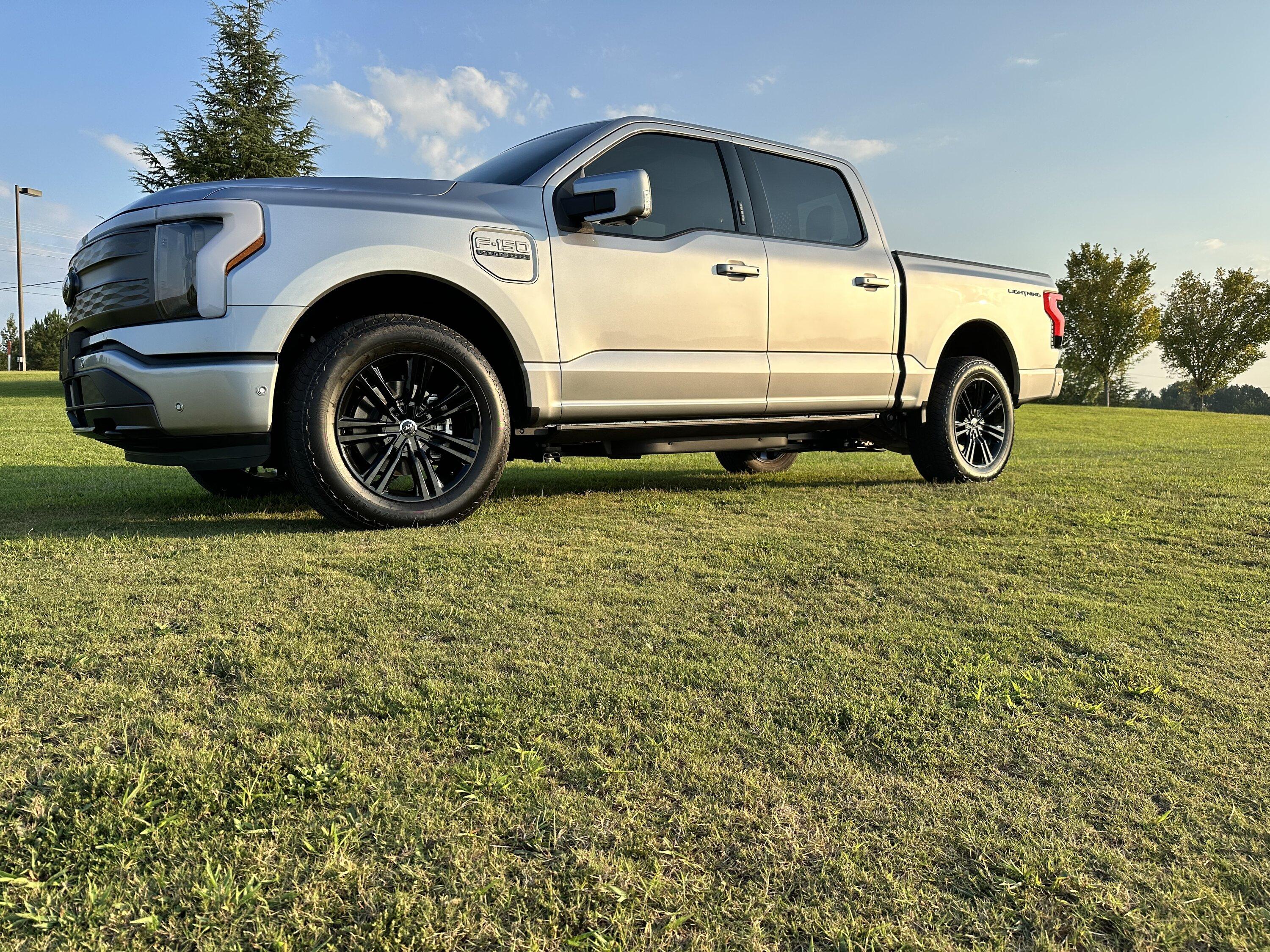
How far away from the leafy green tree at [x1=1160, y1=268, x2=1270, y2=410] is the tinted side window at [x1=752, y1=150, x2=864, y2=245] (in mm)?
45705

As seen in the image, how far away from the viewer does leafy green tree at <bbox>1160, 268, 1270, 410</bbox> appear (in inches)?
1752

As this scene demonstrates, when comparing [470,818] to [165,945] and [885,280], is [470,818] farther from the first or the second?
[885,280]

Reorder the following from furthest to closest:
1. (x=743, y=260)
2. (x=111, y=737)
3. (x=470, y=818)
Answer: (x=743, y=260) < (x=111, y=737) < (x=470, y=818)

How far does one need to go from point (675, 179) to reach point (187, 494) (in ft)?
11.9

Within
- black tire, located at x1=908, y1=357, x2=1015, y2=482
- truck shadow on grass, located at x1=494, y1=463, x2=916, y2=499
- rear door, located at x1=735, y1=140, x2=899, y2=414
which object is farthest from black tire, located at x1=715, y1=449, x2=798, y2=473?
rear door, located at x1=735, y1=140, x2=899, y2=414

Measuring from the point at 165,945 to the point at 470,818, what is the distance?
501 millimetres

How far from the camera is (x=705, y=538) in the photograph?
410cm

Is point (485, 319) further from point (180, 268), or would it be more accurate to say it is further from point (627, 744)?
point (627, 744)

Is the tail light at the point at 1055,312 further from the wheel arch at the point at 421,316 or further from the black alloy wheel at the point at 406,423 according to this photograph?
the black alloy wheel at the point at 406,423

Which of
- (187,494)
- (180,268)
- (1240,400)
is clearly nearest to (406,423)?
(180,268)

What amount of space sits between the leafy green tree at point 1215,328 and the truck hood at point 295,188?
48.6 meters

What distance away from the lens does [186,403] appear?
3701mm

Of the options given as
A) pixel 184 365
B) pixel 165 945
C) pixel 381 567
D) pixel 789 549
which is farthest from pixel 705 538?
pixel 165 945

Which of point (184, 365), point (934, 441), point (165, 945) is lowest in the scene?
point (165, 945)
